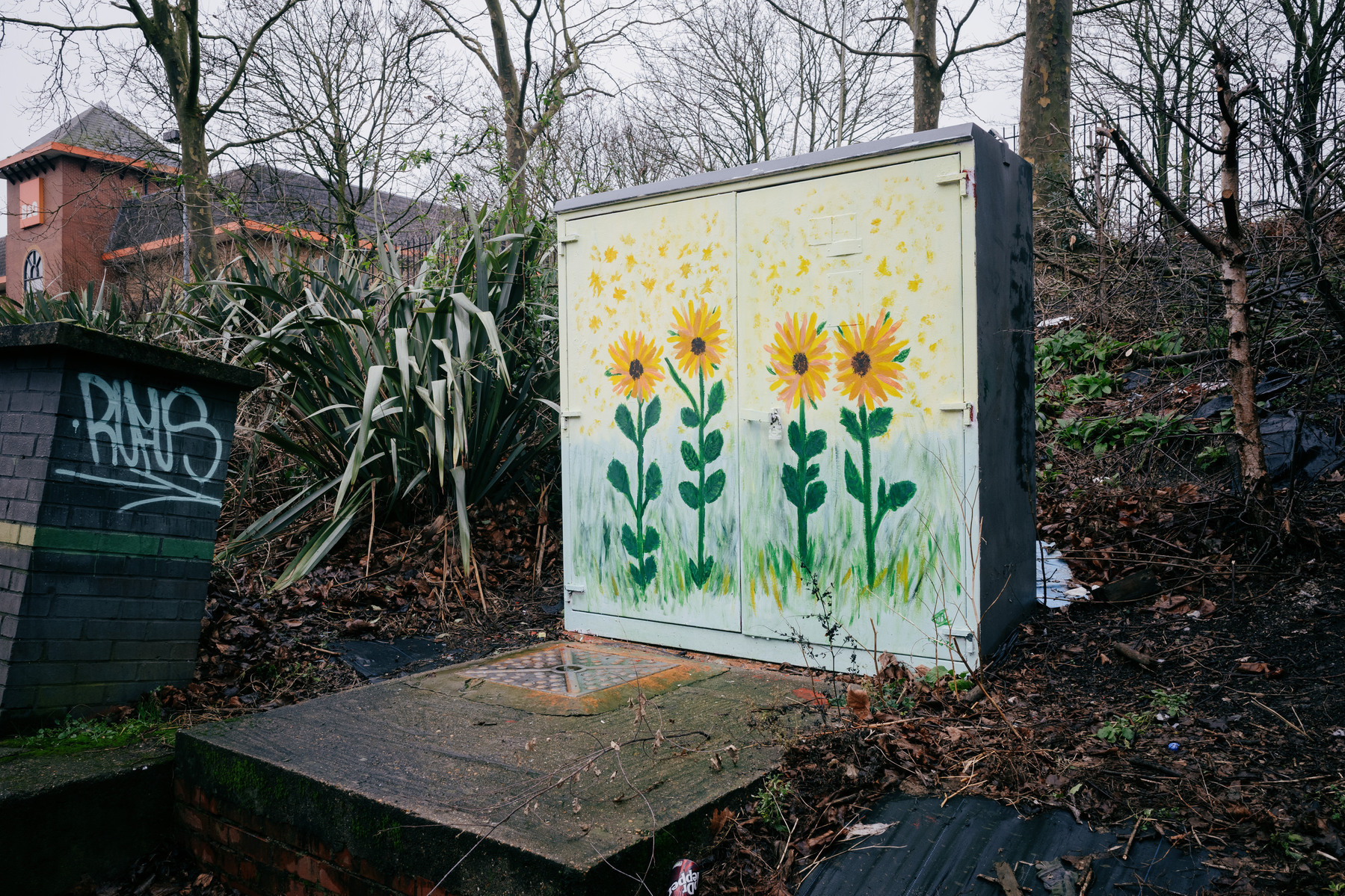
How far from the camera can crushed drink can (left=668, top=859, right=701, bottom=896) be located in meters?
2.11

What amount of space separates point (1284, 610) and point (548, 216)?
16.6 ft

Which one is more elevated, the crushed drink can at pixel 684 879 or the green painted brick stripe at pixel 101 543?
the green painted brick stripe at pixel 101 543

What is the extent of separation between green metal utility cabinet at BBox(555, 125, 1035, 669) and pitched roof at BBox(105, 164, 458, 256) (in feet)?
7.69

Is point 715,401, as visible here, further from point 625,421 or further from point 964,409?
point 964,409

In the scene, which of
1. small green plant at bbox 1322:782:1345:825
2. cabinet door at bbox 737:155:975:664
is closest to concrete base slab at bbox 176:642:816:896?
cabinet door at bbox 737:155:975:664

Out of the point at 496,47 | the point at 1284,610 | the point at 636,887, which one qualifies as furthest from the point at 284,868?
the point at 496,47

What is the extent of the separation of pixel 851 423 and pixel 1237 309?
167 centimetres

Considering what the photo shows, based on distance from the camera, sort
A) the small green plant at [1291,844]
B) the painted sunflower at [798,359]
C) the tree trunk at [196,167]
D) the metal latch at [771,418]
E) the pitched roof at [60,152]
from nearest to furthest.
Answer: the small green plant at [1291,844] → the painted sunflower at [798,359] → the metal latch at [771,418] → the tree trunk at [196,167] → the pitched roof at [60,152]

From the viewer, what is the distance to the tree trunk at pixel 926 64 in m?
12.1

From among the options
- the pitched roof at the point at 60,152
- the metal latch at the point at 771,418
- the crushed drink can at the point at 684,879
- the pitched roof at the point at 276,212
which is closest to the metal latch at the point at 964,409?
the metal latch at the point at 771,418

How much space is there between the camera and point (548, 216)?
21.0 ft

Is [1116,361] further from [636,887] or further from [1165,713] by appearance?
[636,887]

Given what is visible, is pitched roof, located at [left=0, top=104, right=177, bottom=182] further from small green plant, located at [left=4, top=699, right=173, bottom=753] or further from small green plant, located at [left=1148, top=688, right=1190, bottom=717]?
small green plant, located at [left=1148, top=688, right=1190, bottom=717]

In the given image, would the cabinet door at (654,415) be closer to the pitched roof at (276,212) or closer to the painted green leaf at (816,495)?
the painted green leaf at (816,495)
